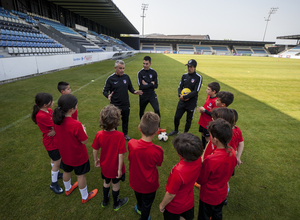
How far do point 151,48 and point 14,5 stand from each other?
5686cm

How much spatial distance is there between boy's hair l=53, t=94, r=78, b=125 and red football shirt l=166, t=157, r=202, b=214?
158 centimetres

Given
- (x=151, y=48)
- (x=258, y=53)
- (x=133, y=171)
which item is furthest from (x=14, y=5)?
(x=258, y=53)

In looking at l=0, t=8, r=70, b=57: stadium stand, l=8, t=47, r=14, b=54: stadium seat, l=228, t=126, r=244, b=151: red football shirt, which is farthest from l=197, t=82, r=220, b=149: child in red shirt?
l=8, t=47, r=14, b=54: stadium seat

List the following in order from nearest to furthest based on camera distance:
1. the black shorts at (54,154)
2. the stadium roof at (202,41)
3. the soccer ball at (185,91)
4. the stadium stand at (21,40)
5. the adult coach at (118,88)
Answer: the black shorts at (54,154) → the adult coach at (118,88) → the soccer ball at (185,91) → the stadium stand at (21,40) → the stadium roof at (202,41)

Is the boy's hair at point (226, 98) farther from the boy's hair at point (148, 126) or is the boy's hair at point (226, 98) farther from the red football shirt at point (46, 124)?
the red football shirt at point (46, 124)

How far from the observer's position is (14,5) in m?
Answer: 18.9

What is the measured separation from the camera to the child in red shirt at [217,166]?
1.67 metres

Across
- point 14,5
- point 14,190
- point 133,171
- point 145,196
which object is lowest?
point 14,190

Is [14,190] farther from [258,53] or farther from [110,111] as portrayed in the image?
[258,53]

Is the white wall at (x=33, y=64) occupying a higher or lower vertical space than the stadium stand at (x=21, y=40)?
lower

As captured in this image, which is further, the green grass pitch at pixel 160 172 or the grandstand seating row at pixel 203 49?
the grandstand seating row at pixel 203 49

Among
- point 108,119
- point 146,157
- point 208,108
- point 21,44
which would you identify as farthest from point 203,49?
point 146,157

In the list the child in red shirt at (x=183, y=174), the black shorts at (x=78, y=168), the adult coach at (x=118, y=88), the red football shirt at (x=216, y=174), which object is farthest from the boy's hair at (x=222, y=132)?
the adult coach at (x=118, y=88)

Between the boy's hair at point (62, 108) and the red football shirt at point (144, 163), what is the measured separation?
3.26ft
